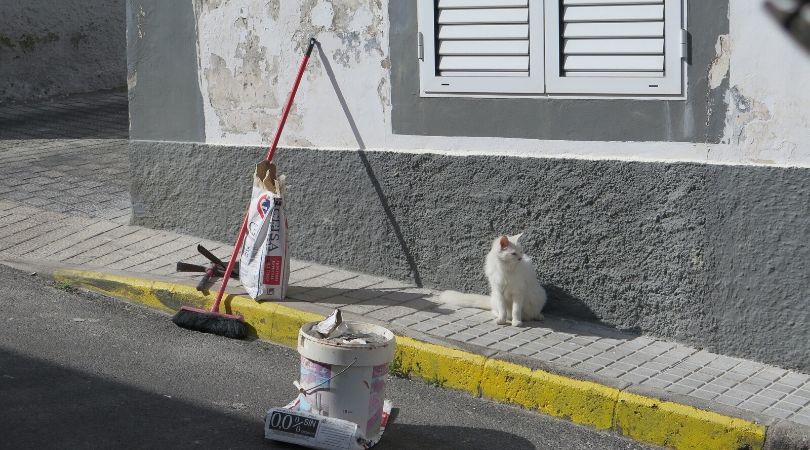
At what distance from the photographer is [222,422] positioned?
499 cm

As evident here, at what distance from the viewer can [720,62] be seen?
18.7 ft

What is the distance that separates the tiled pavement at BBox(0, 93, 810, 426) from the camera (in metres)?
5.48

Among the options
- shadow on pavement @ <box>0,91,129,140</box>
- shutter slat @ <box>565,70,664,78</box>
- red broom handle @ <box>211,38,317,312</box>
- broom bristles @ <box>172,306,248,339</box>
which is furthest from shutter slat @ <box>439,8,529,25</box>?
shadow on pavement @ <box>0,91,129,140</box>

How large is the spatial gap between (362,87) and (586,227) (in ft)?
6.20

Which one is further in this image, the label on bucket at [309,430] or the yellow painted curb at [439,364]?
the yellow painted curb at [439,364]

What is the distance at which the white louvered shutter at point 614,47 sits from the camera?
19.3ft

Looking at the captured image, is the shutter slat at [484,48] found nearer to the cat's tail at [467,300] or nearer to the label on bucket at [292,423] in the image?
the cat's tail at [467,300]

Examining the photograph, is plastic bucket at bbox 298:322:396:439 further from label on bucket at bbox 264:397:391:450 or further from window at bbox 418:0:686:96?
window at bbox 418:0:686:96

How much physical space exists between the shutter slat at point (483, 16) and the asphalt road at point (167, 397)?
2.34 meters

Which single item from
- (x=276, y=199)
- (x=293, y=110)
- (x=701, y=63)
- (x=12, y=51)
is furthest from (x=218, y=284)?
(x=12, y=51)

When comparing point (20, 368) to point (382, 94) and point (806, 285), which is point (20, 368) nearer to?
point (382, 94)

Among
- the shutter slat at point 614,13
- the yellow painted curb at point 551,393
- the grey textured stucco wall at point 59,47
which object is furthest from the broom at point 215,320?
the grey textured stucco wall at point 59,47

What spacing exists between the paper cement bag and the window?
1219mm

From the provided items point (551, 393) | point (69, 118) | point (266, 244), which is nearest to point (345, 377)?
point (551, 393)
